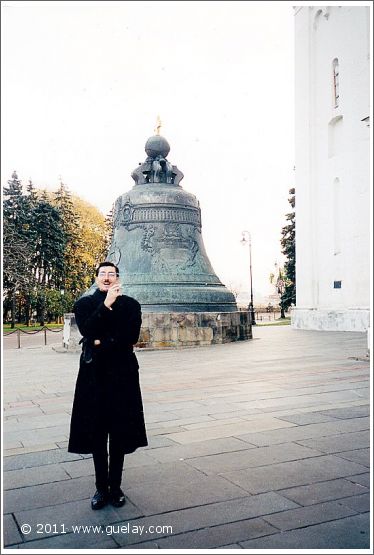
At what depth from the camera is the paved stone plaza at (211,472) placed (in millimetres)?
3115

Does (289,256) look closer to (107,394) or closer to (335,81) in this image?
(335,81)

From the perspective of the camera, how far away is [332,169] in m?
25.9

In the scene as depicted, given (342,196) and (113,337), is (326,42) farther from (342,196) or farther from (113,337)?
(113,337)

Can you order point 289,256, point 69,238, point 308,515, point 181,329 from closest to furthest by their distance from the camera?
point 308,515, point 181,329, point 289,256, point 69,238

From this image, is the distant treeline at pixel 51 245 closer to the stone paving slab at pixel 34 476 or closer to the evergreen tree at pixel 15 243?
the evergreen tree at pixel 15 243

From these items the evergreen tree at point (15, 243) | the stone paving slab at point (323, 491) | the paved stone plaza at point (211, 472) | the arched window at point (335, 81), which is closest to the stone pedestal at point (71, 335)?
the paved stone plaza at point (211, 472)

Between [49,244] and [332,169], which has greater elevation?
[332,169]

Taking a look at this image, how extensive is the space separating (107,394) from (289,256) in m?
43.7

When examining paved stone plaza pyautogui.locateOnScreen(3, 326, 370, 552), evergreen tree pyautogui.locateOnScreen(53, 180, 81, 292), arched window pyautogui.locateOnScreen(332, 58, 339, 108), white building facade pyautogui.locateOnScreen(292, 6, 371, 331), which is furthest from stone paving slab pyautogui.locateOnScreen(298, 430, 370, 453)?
evergreen tree pyautogui.locateOnScreen(53, 180, 81, 292)

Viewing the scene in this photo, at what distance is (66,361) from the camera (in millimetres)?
12570

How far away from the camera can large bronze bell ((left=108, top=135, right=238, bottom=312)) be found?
1466 cm

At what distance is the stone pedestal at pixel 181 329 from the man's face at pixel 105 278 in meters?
9.95

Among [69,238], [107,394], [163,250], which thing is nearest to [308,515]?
[107,394]

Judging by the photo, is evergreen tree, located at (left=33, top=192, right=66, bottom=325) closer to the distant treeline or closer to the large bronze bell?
the distant treeline
